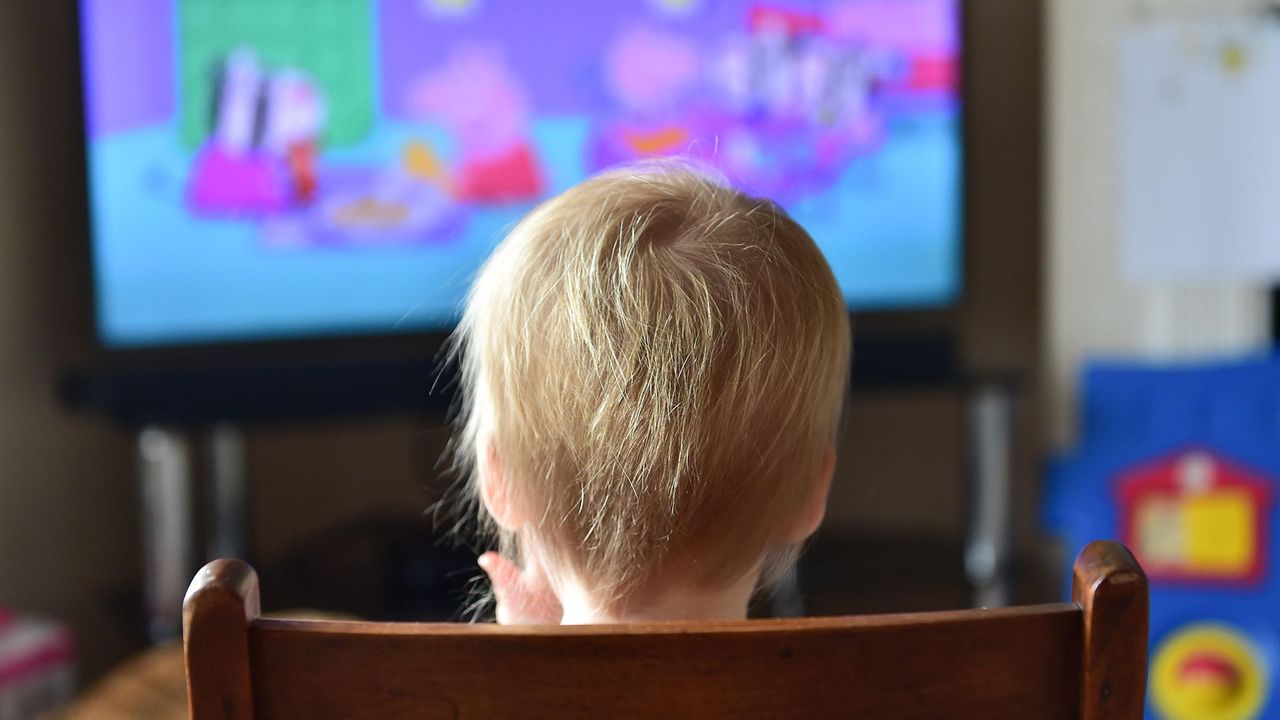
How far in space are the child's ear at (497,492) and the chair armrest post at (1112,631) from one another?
0.32m

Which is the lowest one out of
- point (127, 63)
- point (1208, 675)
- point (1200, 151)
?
point (1208, 675)

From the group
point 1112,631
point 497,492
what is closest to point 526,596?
point 497,492

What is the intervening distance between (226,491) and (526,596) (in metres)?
1.17

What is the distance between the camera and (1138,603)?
501 mm

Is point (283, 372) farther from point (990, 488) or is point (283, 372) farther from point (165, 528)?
point (990, 488)

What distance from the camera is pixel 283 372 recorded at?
1.67 meters

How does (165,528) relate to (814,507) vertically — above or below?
below

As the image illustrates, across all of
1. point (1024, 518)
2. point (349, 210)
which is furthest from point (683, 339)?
point (1024, 518)

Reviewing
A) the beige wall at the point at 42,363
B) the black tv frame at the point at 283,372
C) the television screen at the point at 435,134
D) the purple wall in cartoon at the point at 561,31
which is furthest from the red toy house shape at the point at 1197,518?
the beige wall at the point at 42,363

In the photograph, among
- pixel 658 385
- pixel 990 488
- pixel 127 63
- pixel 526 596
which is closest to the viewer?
pixel 658 385

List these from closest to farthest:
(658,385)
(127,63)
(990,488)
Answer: (658,385) → (127,63) → (990,488)

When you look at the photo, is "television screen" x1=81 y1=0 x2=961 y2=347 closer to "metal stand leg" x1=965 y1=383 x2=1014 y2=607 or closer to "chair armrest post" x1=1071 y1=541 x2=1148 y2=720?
"metal stand leg" x1=965 y1=383 x2=1014 y2=607

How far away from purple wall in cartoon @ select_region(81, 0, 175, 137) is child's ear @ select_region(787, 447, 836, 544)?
1.23 meters

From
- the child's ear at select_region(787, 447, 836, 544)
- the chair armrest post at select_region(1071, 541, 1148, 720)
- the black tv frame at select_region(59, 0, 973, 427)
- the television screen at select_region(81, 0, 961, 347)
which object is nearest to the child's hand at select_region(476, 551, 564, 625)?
the child's ear at select_region(787, 447, 836, 544)
